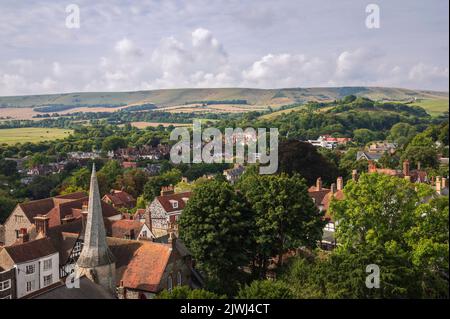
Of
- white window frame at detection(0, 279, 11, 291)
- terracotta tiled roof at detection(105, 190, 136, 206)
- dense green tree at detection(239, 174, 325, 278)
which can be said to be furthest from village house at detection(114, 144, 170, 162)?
dense green tree at detection(239, 174, 325, 278)

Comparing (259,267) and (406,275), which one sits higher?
(406,275)

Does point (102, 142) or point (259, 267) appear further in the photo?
point (102, 142)

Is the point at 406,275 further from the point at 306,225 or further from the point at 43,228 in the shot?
the point at 43,228

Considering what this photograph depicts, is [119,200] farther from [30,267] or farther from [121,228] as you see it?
[30,267]

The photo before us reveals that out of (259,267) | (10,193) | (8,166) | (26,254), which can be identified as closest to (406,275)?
(259,267)

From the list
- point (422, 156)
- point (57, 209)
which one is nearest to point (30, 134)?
point (57, 209)

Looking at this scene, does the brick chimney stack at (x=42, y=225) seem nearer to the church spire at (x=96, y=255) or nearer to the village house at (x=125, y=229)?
the village house at (x=125, y=229)
